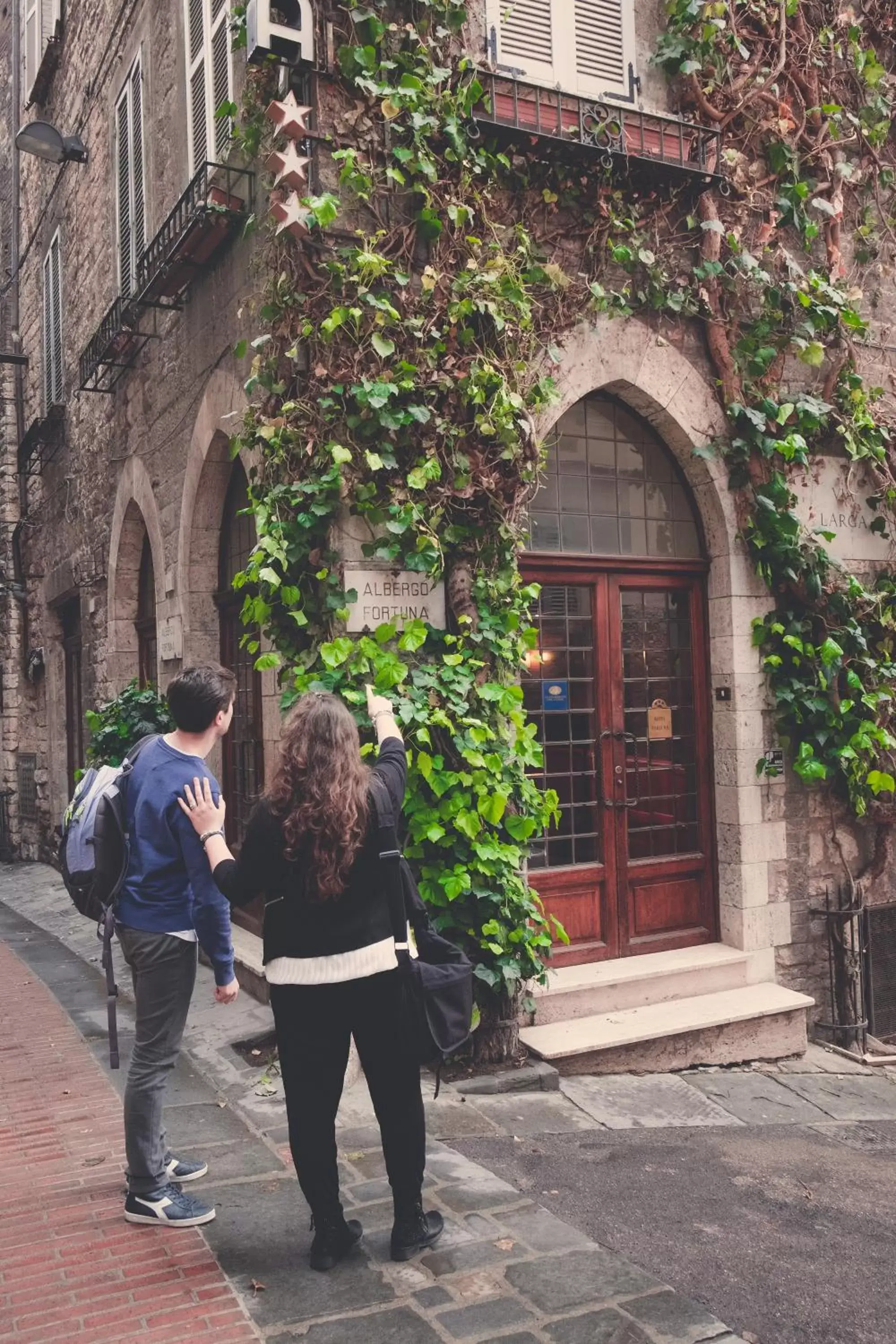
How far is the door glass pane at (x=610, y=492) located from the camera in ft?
20.2

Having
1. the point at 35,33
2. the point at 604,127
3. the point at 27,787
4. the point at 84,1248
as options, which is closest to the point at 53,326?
the point at 35,33

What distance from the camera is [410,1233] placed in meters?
3.13

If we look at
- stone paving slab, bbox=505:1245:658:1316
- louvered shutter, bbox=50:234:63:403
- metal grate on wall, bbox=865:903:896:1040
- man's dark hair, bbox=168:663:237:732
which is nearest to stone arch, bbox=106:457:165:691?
louvered shutter, bbox=50:234:63:403

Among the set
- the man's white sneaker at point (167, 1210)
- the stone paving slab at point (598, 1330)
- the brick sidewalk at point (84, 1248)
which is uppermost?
the man's white sneaker at point (167, 1210)

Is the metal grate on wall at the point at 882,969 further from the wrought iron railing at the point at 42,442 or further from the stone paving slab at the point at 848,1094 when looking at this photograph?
the wrought iron railing at the point at 42,442

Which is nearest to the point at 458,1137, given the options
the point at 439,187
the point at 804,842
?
the point at 804,842

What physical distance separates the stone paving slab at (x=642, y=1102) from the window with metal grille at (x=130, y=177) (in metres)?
6.13

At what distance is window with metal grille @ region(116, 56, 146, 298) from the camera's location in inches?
318

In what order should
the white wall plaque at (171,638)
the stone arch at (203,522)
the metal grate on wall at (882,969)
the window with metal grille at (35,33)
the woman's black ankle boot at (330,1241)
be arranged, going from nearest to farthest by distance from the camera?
1. the woman's black ankle boot at (330,1241)
2. the stone arch at (203,522)
3. the metal grate on wall at (882,969)
4. the white wall plaque at (171,638)
5. the window with metal grille at (35,33)

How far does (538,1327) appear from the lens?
2803 mm

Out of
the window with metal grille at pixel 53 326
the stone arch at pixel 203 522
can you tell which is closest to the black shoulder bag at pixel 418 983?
the stone arch at pixel 203 522

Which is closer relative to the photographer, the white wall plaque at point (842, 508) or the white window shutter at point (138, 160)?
the white wall plaque at point (842, 508)

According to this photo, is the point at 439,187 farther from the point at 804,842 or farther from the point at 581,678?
the point at 804,842

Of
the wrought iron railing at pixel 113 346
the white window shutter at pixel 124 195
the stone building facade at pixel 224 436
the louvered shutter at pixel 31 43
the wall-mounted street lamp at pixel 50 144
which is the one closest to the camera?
the stone building facade at pixel 224 436
